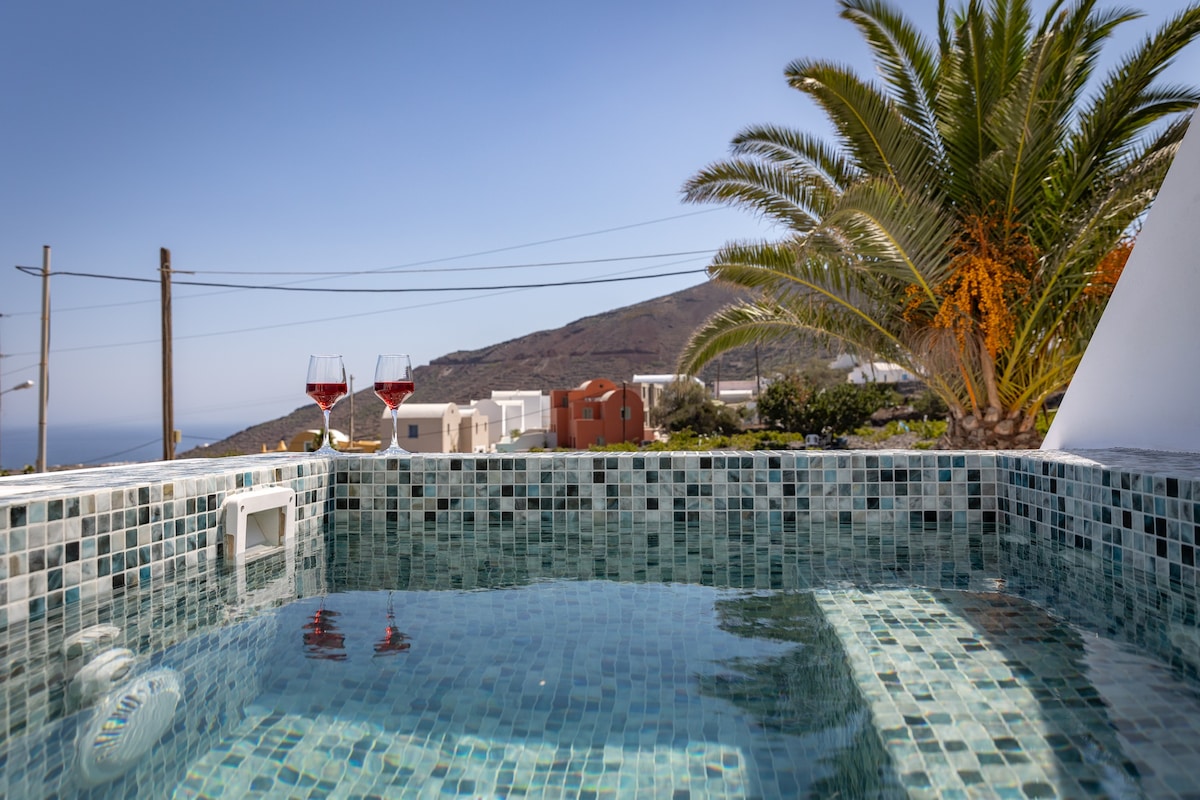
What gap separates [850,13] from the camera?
6.82m

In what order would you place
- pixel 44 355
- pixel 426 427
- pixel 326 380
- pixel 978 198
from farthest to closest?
pixel 426 427 < pixel 44 355 < pixel 978 198 < pixel 326 380

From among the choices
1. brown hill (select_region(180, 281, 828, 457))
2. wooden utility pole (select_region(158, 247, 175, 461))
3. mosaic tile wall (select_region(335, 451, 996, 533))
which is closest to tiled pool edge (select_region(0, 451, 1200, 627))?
mosaic tile wall (select_region(335, 451, 996, 533))

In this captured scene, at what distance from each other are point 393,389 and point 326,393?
23 centimetres

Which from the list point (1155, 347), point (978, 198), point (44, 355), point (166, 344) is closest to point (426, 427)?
point (44, 355)

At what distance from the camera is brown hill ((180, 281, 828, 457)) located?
43.6 metres

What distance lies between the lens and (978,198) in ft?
20.1

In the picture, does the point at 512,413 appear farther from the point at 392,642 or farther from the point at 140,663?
the point at 140,663

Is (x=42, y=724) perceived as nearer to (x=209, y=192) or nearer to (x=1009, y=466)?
(x=1009, y=466)

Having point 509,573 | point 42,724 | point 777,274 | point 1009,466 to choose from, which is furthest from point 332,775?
point 777,274

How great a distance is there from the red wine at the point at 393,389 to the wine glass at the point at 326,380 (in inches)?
5.0

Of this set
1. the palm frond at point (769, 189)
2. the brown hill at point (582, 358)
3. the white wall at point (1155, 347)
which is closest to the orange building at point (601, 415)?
the brown hill at point (582, 358)

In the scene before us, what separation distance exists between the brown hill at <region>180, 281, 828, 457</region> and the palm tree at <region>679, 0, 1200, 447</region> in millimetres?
33659

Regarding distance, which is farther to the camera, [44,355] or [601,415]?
[601,415]

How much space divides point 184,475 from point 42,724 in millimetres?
1114
